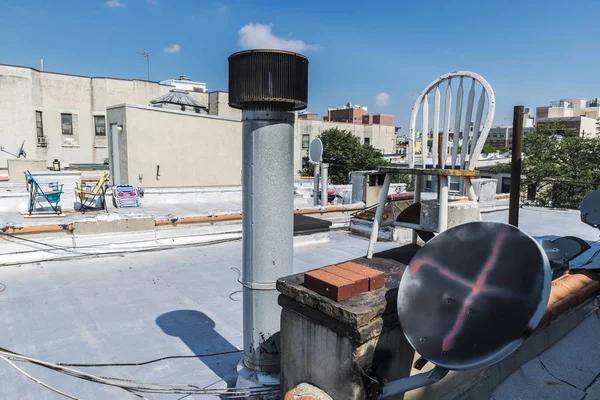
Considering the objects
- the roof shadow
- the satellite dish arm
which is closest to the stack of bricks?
the satellite dish arm

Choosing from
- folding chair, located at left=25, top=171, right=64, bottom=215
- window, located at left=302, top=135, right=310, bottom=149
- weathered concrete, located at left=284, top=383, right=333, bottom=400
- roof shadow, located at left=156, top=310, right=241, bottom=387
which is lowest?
roof shadow, located at left=156, top=310, right=241, bottom=387

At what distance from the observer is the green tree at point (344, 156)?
128 feet

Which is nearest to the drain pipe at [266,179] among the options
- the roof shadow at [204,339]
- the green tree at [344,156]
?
the roof shadow at [204,339]

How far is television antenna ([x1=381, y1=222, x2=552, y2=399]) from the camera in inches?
52.5

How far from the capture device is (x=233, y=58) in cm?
223

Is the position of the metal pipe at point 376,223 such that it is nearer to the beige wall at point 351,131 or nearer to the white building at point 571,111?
the beige wall at point 351,131

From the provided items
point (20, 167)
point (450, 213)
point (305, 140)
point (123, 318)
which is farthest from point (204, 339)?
point (305, 140)

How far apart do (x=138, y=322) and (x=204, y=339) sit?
0.79 meters

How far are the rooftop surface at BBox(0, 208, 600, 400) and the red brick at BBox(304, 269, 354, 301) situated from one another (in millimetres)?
1247

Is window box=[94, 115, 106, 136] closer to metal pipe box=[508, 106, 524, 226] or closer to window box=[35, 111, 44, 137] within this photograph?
window box=[35, 111, 44, 137]

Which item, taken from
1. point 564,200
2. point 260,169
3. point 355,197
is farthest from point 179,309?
point 564,200

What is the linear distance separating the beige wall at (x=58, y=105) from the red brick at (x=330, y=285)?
34256 millimetres

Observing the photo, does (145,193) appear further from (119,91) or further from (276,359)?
(119,91)

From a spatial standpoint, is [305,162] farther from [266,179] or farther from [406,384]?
[406,384]
